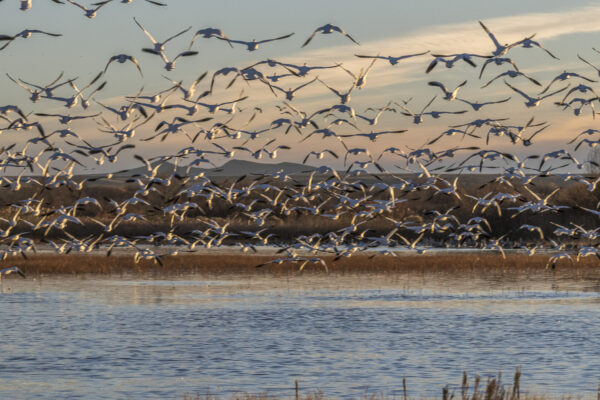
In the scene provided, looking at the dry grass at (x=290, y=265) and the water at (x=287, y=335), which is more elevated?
the dry grass at (x=290, y=265)

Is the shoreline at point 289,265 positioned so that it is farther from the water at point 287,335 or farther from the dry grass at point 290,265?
the water at point 287,335

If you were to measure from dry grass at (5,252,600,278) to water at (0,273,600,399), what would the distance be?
3.13 m

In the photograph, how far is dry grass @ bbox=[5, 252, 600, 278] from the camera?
44750mm

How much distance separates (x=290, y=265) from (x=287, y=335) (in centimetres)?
1959

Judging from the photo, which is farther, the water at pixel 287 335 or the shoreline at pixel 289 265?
the shoreline at pixel 289 265

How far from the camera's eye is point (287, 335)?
27859mm

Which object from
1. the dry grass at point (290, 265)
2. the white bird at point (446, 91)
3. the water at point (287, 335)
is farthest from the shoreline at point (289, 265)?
the white bird at point (446, 91)

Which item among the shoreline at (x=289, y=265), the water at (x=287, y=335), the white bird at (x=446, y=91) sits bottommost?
the water at (x=287, y=335)

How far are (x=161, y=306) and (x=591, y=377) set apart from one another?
15.2 metres

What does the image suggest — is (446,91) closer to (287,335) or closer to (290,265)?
(287,335)

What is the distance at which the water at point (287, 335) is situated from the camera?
70.7 feet

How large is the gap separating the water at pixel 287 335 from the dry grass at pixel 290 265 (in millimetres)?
3127

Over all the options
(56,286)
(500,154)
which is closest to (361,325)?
(500,154)

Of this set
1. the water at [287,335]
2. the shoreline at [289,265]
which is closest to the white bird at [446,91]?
the water at [287,335]
